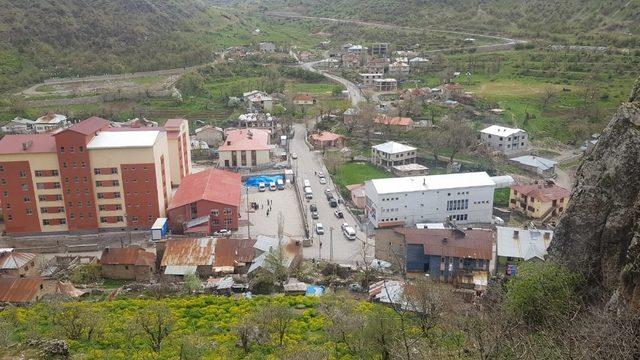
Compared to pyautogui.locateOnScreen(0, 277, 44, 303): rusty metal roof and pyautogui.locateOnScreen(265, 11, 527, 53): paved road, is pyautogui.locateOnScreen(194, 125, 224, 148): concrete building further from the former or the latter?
pyautogui.locateOnScreen(265, 11, 527, 53): paved road

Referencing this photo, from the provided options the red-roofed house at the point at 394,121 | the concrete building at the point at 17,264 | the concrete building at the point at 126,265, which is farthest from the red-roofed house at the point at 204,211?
the red-roofed house at the point at 394,121

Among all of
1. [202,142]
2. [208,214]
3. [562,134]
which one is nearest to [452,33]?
[562,134]

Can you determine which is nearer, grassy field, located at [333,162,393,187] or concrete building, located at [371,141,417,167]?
grassy field, located at [333,162,393,187]

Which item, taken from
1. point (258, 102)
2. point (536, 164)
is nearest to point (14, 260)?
point (258, 102)

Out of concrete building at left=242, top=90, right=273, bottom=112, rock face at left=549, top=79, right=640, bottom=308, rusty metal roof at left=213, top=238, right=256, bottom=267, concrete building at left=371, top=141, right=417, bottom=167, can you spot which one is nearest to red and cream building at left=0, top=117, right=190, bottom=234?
rusty metal roof at left=213, top=238, right=256, bottom=267

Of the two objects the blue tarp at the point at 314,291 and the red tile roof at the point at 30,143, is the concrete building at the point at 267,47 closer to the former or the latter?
the red tile roof at the point at 30,143
